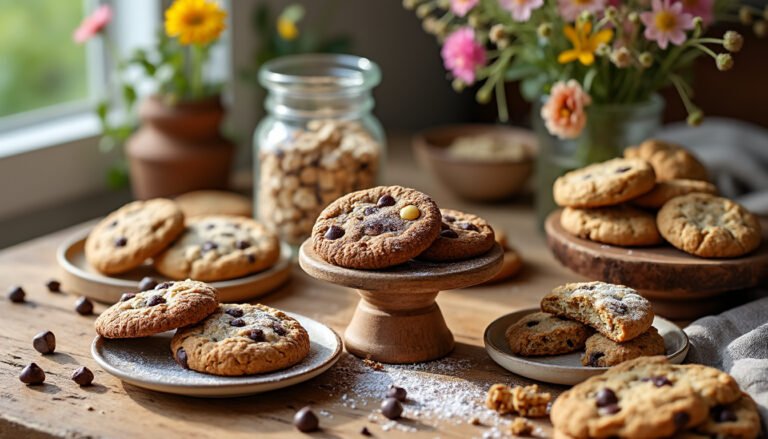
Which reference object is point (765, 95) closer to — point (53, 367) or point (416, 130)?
point (416, 130)

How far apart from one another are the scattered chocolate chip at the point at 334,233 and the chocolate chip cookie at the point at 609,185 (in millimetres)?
418

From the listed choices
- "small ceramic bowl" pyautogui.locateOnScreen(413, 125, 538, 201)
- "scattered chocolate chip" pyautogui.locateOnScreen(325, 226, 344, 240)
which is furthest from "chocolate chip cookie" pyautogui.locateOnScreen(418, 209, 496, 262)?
"small ceramic bowl" pyautogui.locateOnScreen(413, 125, 538, 201)

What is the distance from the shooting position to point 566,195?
154cm

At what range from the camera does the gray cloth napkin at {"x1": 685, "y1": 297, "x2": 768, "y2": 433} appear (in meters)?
1.21

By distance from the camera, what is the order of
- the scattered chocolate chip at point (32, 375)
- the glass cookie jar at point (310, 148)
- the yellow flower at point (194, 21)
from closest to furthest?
the scattered chocolate chip at point (32, 375) < the glass cookie jar at point (310, 148) < the yellow flower at point (194, 21)

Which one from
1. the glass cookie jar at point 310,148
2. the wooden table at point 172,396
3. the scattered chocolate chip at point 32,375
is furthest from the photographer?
A: the glass cookie jar at point 310,148

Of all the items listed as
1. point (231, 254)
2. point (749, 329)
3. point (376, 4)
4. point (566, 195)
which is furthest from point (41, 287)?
point (376, 4)

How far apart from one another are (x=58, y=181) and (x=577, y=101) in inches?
46.5

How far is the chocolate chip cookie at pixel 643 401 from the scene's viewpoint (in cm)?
105

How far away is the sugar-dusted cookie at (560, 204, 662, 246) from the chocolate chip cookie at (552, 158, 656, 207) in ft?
0.07

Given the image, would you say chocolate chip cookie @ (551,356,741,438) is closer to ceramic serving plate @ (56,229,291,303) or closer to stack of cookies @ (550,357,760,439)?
stack of cookies @ (550,357,760,439)

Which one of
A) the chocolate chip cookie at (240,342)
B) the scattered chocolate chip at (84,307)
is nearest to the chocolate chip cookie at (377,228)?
the chocolate chip cookie at (240,342)

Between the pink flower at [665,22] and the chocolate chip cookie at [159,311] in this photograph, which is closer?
the chocolate chip cookie at [159,311]

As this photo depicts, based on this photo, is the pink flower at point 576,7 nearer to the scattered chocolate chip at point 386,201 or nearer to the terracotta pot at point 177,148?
the scattered chocolate chip at point 386,201
